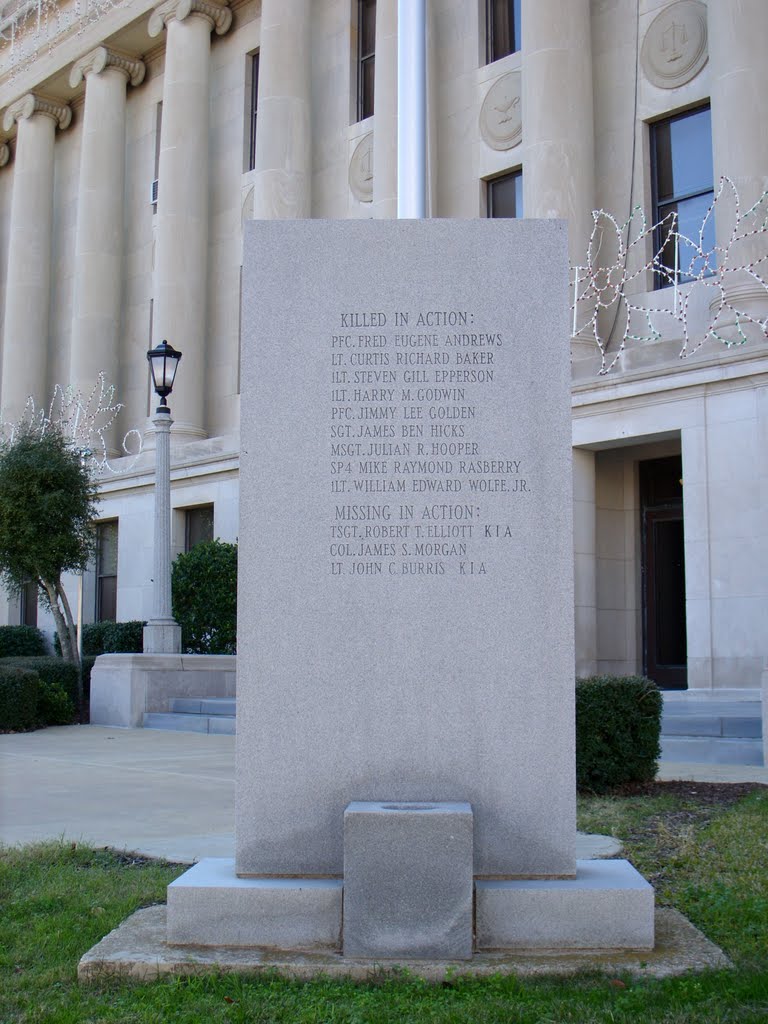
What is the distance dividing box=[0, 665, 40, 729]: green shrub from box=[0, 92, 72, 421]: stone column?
1695 centimetres

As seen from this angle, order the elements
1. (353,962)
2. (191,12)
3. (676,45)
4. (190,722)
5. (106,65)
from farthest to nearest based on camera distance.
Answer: (106,65) → (191,12) → (676,45) → (190,722) → (353,962)

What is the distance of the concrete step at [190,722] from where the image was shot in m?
16.2

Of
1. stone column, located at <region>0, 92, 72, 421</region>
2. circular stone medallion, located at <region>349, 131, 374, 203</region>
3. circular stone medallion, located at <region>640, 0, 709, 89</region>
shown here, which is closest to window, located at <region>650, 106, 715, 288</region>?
circular stone medallion, located at <region>640, 0, 709, 89</region>

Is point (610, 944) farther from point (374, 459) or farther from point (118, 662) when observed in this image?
point (118, 662)

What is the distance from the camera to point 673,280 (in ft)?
58.0

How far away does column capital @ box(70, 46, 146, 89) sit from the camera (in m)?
30.9

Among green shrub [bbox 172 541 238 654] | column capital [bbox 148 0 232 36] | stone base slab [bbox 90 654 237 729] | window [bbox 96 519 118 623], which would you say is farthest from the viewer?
window [bbox 96 519 118 623]

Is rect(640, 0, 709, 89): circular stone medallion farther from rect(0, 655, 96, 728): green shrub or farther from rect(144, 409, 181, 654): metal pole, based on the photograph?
rect(0, 655, 96, 728): green shrub

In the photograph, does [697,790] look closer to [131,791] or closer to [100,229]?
[131,791]

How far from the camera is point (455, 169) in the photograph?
22.9m

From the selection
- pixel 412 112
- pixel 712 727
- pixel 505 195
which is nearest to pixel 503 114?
pixel 505 195

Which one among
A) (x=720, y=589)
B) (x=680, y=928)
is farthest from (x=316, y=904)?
(x=720, y=589)

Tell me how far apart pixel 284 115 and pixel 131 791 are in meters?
19.0

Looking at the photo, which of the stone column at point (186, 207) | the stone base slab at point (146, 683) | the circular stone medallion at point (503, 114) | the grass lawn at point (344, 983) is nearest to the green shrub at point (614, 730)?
the grass lawn at point (344, 983)
